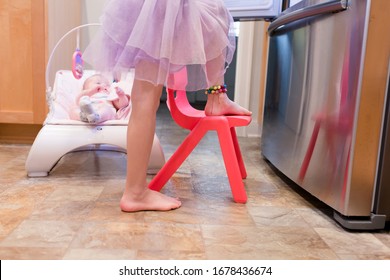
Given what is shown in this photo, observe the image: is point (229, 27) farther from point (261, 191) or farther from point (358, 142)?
point (261, 191)

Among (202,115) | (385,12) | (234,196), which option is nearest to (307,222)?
(234,196)

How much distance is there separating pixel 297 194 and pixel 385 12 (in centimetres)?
69

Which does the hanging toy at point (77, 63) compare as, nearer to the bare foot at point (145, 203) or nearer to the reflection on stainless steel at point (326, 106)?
the bare foot at point (145, 203)

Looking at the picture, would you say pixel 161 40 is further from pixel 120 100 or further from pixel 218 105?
pixel 120 100

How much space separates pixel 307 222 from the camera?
3.57 feet

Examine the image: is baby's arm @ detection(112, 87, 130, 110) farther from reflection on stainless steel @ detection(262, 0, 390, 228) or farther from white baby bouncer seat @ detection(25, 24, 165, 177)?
reflection on stainless steel @ detection(262, 0, 390, 228)

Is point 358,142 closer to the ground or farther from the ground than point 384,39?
closer to the ground

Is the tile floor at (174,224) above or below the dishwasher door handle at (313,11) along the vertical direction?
below

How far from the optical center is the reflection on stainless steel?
991 mm

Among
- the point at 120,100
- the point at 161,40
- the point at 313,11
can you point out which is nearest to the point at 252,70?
the point at 120,100

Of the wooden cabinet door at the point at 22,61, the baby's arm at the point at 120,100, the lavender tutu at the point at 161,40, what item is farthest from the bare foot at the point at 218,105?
the wooden cabinet door at the point at 22,61

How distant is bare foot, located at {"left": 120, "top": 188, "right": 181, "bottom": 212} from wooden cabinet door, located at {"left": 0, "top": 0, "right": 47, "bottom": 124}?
117 centimetres

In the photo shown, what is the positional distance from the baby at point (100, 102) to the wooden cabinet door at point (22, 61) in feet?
1.35

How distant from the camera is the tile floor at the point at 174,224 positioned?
34.0 inches
